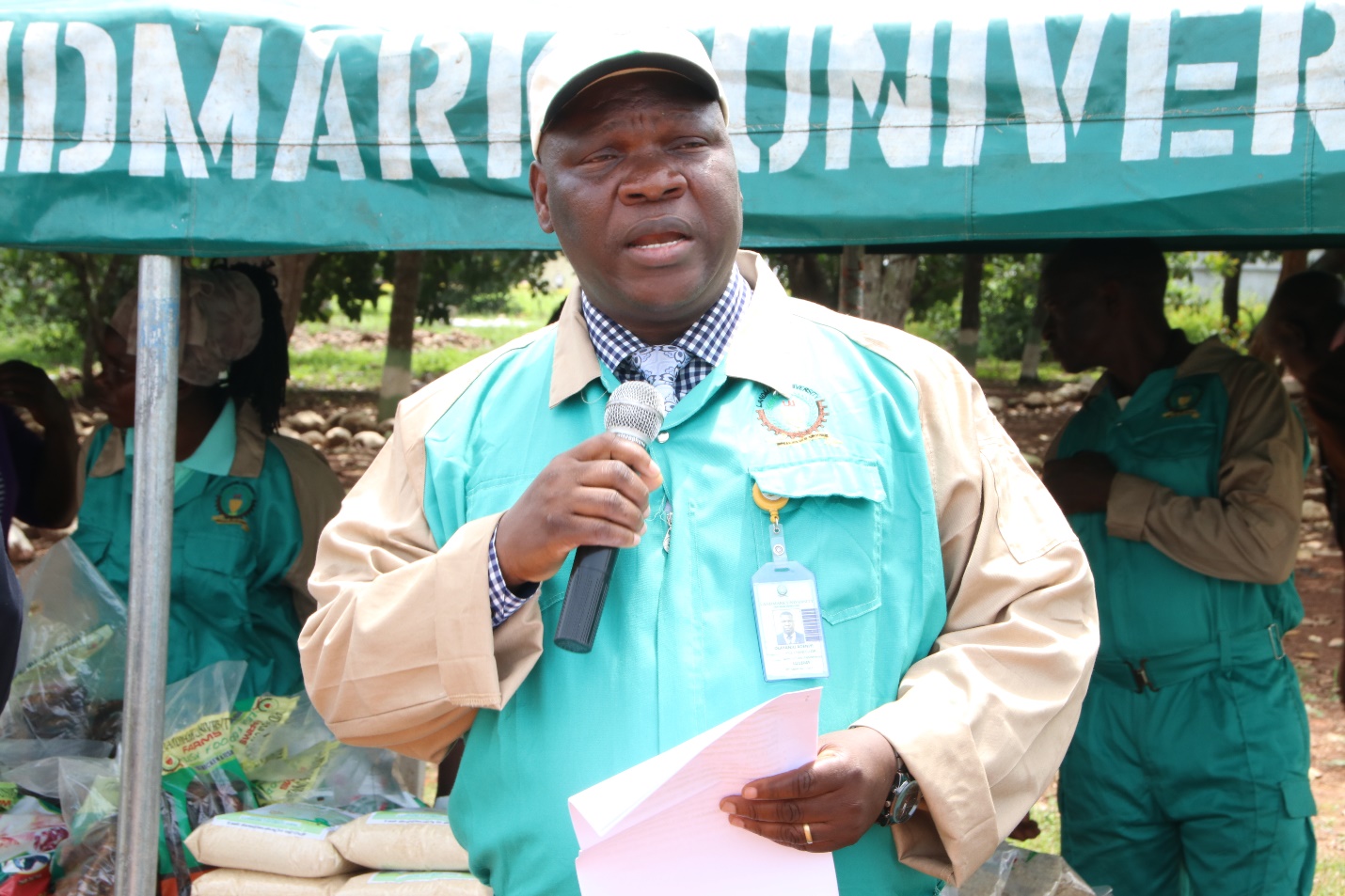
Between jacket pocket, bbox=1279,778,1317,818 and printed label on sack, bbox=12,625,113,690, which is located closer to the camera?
jacket pocket, bbox=1279,778,1317,818

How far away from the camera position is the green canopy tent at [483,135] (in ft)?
8.36

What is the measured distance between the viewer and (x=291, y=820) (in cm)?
323

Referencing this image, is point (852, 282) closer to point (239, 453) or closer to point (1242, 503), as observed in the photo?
point (1242, 503)

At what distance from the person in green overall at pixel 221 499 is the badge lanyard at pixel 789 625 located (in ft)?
8.77

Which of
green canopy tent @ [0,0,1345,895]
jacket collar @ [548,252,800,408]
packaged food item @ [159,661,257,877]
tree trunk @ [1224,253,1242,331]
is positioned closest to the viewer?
jacket collar @ [548,252,800,408]

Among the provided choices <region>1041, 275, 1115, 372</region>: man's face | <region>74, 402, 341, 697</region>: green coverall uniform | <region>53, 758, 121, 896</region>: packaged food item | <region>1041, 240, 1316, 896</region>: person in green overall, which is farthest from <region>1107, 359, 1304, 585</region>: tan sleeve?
<region>53, 758, 121, 896</region>: packaged food item

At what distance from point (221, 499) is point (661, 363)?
2616 mm

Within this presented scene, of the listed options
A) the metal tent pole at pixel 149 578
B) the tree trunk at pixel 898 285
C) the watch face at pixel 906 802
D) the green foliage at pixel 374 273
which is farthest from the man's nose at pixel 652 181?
the green foliage at pixel 374 273

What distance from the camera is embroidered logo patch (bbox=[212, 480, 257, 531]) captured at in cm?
402

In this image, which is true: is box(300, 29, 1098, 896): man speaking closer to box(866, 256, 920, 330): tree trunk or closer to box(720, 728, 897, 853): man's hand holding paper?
box(720, 728, 897, 853): man's hand holding paper

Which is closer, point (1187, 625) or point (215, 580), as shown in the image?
point (1187, 625)

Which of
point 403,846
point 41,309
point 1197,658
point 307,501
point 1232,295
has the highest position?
point 1232,295

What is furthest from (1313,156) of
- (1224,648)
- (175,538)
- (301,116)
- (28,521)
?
(28,521)

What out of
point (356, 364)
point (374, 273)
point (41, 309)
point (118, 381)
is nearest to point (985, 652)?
point (118, 381)
